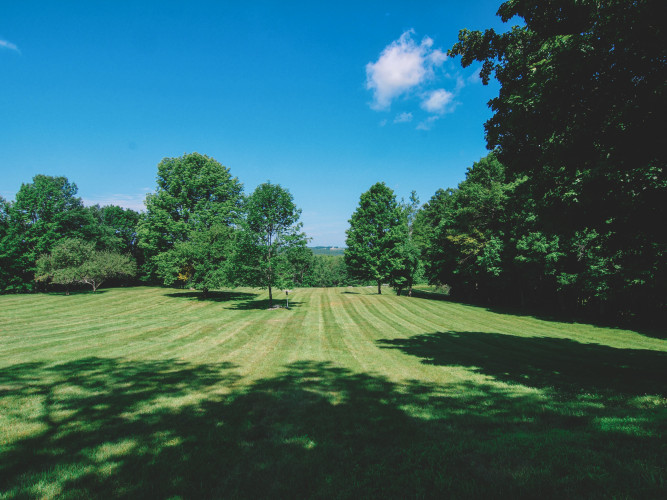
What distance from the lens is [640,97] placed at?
5.88 m

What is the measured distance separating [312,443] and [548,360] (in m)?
10.9

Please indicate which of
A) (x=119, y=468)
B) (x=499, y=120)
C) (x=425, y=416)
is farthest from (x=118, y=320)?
(x=499, y=120)

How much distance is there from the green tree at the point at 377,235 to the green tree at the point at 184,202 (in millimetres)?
15947

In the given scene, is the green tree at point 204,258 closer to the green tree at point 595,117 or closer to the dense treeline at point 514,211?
the dense treeline at point 514,211

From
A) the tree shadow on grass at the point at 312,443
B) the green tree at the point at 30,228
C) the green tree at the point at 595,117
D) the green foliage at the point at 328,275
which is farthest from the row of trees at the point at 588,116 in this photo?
the green foliage at the point at 328,275

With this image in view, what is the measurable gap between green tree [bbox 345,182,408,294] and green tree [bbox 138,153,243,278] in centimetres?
1595

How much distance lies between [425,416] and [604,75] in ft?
27.3

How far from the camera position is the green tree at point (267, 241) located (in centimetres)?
2339

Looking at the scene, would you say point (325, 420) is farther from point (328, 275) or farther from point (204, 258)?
point (328, 275)

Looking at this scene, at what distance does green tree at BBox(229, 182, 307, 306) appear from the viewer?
23391 mm

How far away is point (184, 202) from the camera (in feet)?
104

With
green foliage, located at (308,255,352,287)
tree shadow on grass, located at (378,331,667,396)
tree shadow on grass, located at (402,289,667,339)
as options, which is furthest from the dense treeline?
green foliage, located at (308,255,352,287)

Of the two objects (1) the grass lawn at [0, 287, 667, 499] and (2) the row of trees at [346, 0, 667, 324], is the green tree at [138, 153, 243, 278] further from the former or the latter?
(2) the row of trees at [346, 0, 667, 324]

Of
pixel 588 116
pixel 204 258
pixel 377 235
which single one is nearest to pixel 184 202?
pixel 204 258
